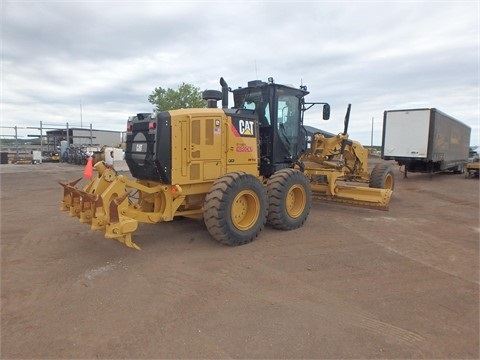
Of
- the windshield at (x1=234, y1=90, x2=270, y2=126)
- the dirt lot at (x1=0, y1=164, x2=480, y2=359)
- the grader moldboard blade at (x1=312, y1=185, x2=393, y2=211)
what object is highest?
the windshield at (x1=234, y1=90, x2=270, y2=126)

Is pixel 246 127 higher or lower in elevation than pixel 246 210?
higher

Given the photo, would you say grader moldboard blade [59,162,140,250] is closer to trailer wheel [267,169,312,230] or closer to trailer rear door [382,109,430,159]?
trailer wheel [267,169,312,230]

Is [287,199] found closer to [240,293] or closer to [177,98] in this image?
[240,293]

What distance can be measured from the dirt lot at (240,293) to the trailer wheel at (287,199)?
9.9 inches

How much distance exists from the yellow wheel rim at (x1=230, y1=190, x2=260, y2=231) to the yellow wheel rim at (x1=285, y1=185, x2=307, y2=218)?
3.56 ft

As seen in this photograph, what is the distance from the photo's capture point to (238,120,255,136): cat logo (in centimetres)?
668

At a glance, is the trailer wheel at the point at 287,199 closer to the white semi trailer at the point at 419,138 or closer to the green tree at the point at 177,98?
the white semi trailer at the point at 419,138

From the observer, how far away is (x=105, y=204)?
16.9 ft

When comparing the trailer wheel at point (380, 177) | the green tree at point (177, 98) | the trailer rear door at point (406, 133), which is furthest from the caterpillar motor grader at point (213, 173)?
the green tree at point (177, 98)

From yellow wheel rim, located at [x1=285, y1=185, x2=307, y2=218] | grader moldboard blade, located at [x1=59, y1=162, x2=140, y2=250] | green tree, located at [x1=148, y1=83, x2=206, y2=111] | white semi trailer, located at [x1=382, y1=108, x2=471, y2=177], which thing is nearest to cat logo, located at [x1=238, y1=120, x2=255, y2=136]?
yellow wheel rim, located at [x1=285, y1=185, x2=307, y2=218]

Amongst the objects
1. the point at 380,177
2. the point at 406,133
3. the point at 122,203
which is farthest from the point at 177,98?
the point at 122,203

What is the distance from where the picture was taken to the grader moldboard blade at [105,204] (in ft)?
16.4

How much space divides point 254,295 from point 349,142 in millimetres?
7427

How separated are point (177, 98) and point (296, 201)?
25.8 metres
